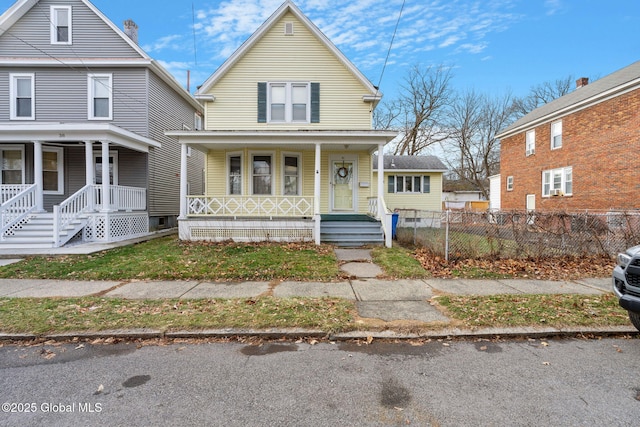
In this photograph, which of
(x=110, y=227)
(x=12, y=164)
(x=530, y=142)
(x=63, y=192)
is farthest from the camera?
(x=530, y=142)

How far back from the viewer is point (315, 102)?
42.7 feet

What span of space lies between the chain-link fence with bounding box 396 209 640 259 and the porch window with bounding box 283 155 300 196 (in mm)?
6147

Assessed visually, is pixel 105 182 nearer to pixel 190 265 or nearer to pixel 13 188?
pixel 13 188

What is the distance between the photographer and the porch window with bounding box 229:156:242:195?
42.7 ft

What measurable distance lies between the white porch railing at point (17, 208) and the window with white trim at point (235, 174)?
21.4ft

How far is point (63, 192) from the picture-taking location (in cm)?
1334

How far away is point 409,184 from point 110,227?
598 inches

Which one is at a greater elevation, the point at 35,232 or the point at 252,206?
the point at 252,206

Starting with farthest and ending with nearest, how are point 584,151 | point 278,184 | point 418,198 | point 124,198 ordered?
point 418,198
point 584,151
point 278,184
point 124,198

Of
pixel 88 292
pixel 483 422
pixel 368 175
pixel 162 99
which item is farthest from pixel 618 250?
pixel 162 99

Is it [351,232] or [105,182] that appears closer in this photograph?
[105,182]

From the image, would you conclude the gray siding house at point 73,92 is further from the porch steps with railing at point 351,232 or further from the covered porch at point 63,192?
the porch steps with railing at point 351,232

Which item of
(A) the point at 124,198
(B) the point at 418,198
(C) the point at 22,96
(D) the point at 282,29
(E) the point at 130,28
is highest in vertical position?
(E) the point at 130,28

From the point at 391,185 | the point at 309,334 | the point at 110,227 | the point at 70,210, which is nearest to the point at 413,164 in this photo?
the point at 391,185
